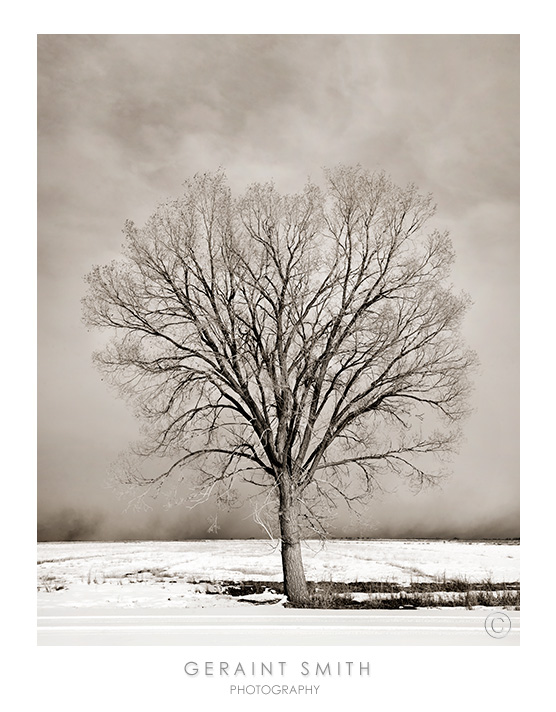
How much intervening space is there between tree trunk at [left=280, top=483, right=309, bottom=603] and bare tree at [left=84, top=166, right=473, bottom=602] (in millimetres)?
374

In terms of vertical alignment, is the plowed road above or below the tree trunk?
below

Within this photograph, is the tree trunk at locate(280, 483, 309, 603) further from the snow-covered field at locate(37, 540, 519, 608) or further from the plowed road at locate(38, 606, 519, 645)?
the plowed road at locate(38, 606, 519, 645)

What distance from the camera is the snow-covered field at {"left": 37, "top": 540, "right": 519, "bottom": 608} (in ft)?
28.8

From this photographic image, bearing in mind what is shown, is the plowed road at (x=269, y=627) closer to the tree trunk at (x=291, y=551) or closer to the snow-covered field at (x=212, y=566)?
the snow-covered field at (x=212, y=566)

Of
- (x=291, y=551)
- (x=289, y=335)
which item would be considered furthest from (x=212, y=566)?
(x=289, y=335)

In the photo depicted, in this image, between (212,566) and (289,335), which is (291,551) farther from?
(289,335)

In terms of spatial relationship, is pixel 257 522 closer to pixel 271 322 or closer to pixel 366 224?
pixel 271 322

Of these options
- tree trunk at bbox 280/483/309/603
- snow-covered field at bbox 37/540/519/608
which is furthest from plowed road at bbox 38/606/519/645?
tree trunk at bbox 280/483/309/603

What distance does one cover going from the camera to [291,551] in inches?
352

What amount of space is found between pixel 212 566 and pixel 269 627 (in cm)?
143

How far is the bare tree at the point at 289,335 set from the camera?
9148mm

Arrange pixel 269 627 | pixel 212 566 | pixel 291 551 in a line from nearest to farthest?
pixel 269 627, pixel 291 551, pixel 212 566

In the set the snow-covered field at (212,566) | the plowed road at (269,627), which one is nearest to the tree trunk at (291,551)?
the snow-covered field at (212,566)
